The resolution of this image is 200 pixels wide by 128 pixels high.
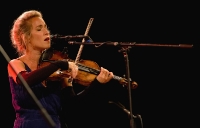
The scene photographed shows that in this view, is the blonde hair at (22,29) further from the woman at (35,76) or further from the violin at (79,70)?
the violin at (79,70)

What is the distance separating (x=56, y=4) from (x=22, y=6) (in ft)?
1.56

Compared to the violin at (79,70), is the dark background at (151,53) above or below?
above

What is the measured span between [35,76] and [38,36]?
514mm

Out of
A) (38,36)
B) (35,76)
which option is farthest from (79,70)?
(35,76)

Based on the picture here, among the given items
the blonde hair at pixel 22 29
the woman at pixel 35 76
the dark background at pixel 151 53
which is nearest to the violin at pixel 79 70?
the woman at pixel 35 76

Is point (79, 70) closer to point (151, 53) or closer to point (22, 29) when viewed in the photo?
point (22, 29)

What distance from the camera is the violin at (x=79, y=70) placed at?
2.56 metres

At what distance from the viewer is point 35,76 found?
2225 millimetres

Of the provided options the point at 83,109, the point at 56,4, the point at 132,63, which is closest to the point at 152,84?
the point at 132,63

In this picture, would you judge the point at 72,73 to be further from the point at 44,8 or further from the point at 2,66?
→ the point at 44,8

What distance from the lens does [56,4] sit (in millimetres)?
4312

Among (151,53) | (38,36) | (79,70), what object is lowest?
A: (79,70)

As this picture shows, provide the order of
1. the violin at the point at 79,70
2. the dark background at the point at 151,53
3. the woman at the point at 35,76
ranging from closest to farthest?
the woman at the point at 35,76 < the violin at the point at 79,70 < the dark background at the point at 151,53

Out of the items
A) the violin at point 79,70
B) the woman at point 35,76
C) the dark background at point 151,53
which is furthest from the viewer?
the dark background at point 151,53
